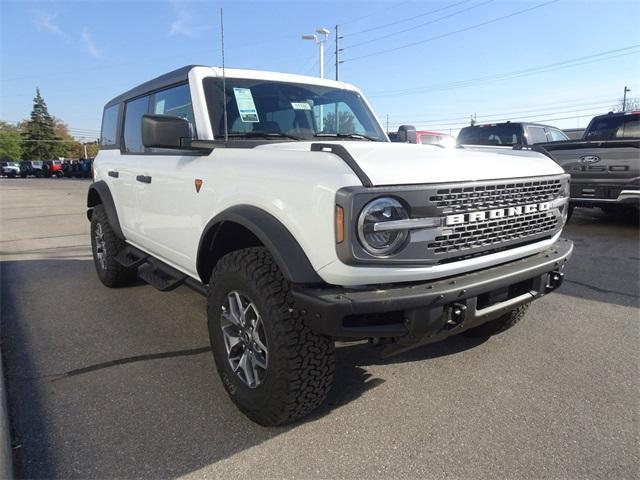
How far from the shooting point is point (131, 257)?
15.0 ft

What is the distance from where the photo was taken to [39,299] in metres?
4.82

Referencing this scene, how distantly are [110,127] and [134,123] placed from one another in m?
0.95

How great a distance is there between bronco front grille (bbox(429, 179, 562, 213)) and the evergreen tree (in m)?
104

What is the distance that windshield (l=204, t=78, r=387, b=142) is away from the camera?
3180 millimetres

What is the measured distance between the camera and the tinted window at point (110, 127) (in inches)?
195

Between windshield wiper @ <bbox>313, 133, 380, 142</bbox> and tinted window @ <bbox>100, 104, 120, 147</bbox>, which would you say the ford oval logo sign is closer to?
windshield wiper @ <bbox>313, 133, 380, 142</bbox>

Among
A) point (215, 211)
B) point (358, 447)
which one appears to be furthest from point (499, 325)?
point (215, 211)

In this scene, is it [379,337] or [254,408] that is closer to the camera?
[379,337]

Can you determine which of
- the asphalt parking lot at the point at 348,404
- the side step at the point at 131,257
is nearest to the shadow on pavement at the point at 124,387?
the asphalt parking lot at the point at 348,404

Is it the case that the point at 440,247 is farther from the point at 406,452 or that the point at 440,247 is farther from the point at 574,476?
the point at 574,476

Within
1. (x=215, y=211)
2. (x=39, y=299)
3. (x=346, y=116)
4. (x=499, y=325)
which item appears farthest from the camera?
(x=39, y=299)

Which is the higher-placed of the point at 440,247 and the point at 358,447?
the point at 440,247

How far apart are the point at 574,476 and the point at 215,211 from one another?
226cm

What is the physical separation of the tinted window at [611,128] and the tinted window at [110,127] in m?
8.63
